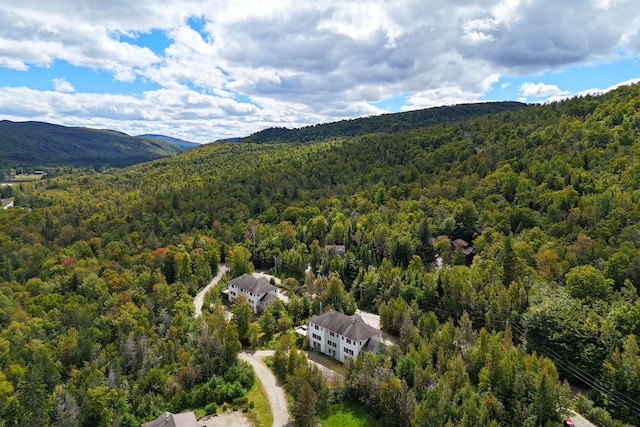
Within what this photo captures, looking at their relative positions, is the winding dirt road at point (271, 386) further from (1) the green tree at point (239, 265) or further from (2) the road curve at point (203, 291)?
(1) the green tree at point (239, 265)

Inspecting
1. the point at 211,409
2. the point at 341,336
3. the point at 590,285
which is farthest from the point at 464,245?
the point at 211,409

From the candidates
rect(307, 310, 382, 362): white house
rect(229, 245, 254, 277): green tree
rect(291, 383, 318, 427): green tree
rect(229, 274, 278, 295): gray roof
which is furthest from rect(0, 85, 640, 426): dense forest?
rect(229, 274, 278, 295): gray roof

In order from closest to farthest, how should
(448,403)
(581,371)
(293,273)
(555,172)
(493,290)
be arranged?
(448,403)
(581,371)
(493,290)
(293,273)
(555,172)

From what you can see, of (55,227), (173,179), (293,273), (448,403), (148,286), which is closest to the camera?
(448,403)

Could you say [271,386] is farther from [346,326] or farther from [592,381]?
[592,381]

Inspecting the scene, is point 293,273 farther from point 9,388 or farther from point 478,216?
point 9,388

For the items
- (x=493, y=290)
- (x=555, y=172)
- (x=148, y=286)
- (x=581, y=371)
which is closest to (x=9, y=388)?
(x=148, y=286)

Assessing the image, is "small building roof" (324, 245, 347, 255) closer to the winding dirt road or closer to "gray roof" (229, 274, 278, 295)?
"gray roof" (229, 274, 278, 295)
